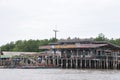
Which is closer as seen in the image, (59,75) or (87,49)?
(59,75)

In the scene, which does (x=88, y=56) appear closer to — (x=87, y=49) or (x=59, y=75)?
(x=87, y=49)

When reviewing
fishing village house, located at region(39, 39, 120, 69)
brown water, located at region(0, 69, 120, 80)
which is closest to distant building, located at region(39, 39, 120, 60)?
fishing village house, located at region(39, 39, 120, 69)

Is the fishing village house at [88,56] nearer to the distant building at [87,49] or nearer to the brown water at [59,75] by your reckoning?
the distant building at [87,49]

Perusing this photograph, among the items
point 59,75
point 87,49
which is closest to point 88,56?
point 87,49

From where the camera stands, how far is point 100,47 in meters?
149

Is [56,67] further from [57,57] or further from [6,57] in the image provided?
[6,57]

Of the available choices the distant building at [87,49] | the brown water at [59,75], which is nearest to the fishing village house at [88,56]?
the distant building at [87,49]

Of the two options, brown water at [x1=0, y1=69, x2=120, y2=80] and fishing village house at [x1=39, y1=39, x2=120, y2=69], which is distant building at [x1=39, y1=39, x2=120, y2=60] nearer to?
fishing village house at [x1=39, y1=39, x2=120, y2=69]

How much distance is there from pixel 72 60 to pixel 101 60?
7338 mm

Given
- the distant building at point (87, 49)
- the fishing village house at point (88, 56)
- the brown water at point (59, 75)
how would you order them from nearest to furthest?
the brown water at point (59, 75)
the fishing village house at point (88, 56)
the distant building at point (87, 49)

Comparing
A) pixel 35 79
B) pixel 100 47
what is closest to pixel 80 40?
pixel 100 47

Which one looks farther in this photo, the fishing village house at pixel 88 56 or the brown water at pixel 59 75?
the fishing village house at pixel 88 56

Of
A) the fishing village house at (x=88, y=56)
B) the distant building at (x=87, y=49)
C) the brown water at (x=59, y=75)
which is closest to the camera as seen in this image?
the brown water at (x=59, y=75)

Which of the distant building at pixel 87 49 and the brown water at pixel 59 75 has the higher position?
the distant building at pixel 87 49
